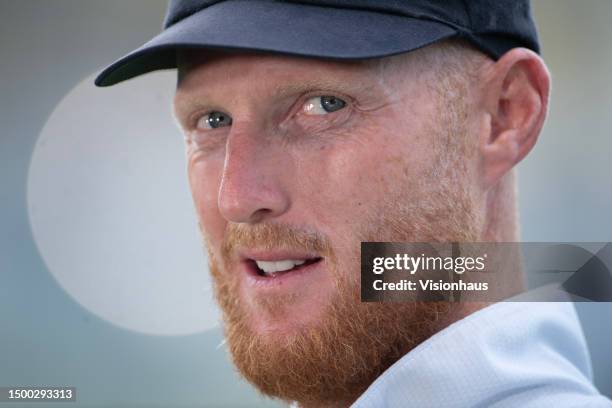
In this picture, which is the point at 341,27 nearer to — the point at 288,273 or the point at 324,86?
the point at 324,86

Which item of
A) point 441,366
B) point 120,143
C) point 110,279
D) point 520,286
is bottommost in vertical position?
point 441,366

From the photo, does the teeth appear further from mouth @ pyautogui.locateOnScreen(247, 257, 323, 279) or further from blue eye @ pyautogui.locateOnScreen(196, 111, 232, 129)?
blue eye @ pyautogui.locateOnScreen(196, 111, 232, 129)

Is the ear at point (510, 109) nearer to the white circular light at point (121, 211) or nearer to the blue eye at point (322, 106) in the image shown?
the blue eye at point (322, 106)

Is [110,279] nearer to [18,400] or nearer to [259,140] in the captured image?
[18,400]

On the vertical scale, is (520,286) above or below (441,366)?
above

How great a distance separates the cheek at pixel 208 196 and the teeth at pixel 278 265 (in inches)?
3.3

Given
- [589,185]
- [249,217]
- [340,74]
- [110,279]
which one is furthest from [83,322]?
[589,185]

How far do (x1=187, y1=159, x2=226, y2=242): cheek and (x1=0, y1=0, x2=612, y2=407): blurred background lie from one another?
31 centimetres

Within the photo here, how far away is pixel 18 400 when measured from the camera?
1.09 metres

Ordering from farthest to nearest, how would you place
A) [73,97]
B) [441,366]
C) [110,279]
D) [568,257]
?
[73,97] → [110,279] → [568,257] → [441,366]

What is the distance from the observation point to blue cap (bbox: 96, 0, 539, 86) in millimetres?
734

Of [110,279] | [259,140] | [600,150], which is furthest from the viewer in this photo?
[110,279]

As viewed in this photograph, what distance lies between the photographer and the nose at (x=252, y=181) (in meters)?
0.78

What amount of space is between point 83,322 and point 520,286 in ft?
2.54
